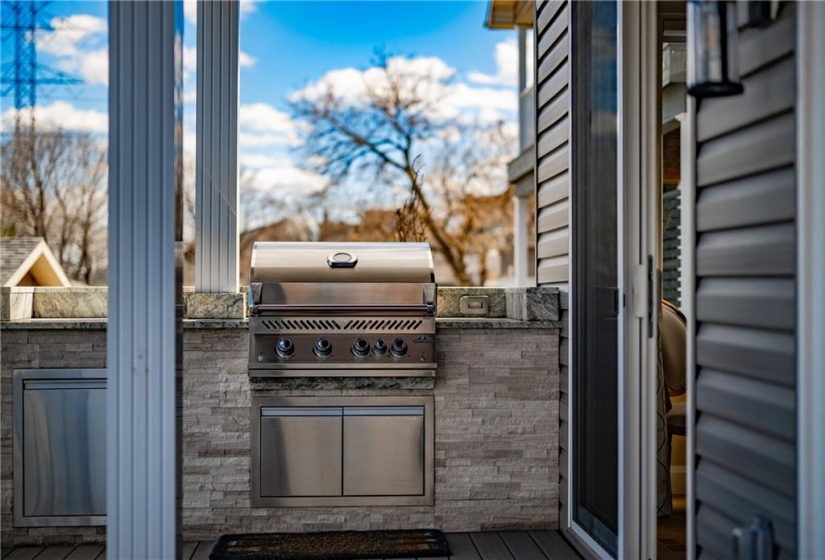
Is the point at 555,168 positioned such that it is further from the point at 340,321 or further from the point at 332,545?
the point at 332,545

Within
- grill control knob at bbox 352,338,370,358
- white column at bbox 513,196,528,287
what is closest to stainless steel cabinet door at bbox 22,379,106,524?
grill control knob at bbox 352,338,370,358

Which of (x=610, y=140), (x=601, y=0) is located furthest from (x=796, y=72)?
(x=601, y=0)

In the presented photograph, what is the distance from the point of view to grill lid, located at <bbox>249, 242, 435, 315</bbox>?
3545 mm

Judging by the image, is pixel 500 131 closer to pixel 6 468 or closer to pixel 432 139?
pixel 432 139

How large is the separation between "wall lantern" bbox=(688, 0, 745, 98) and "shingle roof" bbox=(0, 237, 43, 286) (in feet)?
6.36

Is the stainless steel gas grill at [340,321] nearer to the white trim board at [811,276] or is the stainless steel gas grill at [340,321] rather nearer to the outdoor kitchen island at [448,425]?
the outdoor kitchen island at [448,425]

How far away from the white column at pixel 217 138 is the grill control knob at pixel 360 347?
0.65 m

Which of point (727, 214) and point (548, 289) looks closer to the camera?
point (727, 214)

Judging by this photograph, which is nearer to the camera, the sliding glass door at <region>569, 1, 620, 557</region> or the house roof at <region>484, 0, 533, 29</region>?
the sliding glass door at <region>569, 1, 620, 557</region>

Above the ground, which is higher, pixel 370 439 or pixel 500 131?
pixel 500 131

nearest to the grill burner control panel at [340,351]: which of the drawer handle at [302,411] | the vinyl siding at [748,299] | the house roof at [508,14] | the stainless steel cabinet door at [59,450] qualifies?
the drawer handle at [302,411]

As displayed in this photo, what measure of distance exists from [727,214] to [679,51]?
2422mm

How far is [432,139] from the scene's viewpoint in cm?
1076

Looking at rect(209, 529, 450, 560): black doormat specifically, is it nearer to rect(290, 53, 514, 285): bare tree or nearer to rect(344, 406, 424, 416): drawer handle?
rect(344, 406, 424, 416): drawer handle
